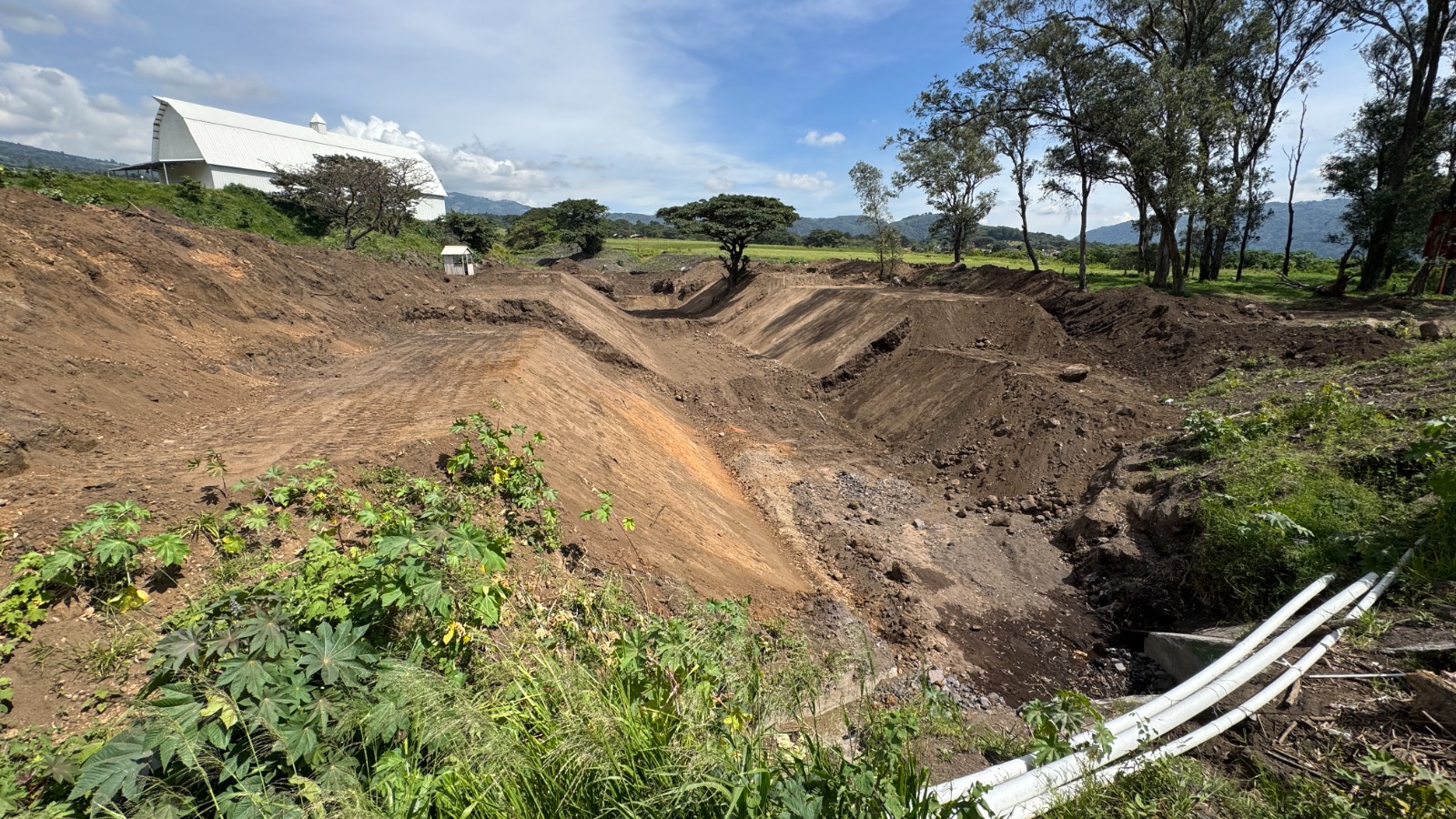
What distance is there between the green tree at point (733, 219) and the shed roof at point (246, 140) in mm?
31340

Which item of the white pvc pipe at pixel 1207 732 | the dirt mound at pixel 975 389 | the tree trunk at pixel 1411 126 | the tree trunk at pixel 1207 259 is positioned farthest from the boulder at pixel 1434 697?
the tree trunk at pixel 1207 259

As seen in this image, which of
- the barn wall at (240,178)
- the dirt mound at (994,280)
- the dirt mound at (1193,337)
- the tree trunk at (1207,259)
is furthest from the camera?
the barn wall at (240,178)

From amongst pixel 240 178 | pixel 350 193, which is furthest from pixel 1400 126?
pixel 240 178

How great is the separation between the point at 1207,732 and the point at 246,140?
206ft

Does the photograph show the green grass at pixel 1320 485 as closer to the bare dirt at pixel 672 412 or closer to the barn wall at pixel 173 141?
the bare dirt at pixel 672 412

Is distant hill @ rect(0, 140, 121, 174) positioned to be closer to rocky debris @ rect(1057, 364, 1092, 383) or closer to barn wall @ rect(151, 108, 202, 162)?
barn wall @ rect(151, 108, 202, 162)

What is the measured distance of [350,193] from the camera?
32.2 m

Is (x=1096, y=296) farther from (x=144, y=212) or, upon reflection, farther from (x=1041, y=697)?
(x=144, y=212)

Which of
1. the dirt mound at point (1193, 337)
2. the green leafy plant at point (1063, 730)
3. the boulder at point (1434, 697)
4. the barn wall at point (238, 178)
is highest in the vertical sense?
the barn wall at point (238, 178)

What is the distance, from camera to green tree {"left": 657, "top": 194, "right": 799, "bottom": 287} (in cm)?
3425

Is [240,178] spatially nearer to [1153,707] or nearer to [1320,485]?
[1153,707]

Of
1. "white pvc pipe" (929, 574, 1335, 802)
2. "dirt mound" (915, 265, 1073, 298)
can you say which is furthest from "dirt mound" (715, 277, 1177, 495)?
"white pvc pipe" (929, 574, 1335, 802)

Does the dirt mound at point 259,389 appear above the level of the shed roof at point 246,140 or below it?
below

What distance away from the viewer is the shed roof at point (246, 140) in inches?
1689
